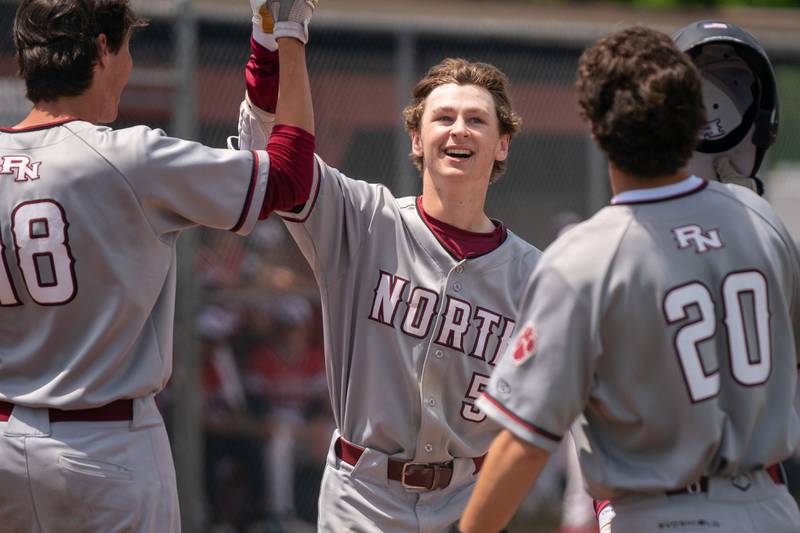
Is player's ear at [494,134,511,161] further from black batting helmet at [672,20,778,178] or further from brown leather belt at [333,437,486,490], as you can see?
brown leather belt at [333,437,486,490]

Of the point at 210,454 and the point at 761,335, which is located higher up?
the point at 761,335

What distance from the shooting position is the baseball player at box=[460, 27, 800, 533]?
2656mm

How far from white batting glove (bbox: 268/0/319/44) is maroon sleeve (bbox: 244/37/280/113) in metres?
0.16

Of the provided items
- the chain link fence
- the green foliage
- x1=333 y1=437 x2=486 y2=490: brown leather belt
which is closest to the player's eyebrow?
x1=333 y1=437 x2=486 y2=490: brown leather belt

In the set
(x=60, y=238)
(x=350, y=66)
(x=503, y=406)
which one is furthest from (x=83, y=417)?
(x=350, y=66)

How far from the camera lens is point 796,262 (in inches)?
113

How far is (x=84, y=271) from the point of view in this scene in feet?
10.4

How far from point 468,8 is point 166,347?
6.66 meters

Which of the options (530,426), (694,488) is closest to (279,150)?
(530,426)

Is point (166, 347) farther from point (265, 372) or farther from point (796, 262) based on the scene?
point (265, 372)

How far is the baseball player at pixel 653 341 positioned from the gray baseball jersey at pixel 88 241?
1055mm

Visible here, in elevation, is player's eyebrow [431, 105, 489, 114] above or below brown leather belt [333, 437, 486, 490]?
above

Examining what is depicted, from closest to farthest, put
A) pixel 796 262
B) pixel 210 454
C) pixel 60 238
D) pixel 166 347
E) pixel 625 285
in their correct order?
pixel 625 285
pixel 796 262
pixel 60 238
pixel 166 347
pixel 210 454

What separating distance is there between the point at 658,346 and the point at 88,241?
1.54 m
